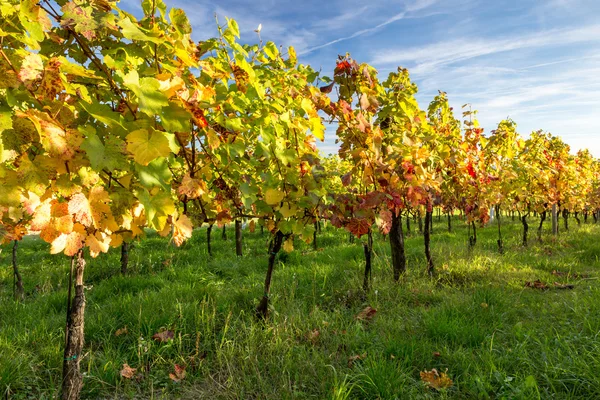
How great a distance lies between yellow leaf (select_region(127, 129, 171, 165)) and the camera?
4.18ft

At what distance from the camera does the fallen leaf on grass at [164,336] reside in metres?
3.42

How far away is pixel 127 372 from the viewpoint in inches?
119

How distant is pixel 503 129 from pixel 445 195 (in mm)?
2134

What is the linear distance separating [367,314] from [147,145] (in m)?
3.48

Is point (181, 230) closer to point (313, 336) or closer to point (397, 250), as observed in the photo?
point (313, 336)

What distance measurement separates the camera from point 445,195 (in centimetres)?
702

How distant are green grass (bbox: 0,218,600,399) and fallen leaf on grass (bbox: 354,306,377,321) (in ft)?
0.33

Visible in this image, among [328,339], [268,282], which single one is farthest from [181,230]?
[328,339]

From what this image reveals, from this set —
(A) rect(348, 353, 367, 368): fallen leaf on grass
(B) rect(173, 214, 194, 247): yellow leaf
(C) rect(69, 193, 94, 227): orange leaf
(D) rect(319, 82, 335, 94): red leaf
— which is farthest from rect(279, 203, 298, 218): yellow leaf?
(C) rect(69, 193, 94, 227): orange leaf

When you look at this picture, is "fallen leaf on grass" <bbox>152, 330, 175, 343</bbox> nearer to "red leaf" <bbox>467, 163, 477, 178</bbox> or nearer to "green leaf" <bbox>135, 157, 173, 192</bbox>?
A: "green leaf" <bbox>135, 157, 173, 192</bbox>

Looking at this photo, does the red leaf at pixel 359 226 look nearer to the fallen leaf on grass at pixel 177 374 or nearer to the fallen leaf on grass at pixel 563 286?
the fallen leaf on grass at pixel 177 374

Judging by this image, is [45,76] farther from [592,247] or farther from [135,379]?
[592,247]

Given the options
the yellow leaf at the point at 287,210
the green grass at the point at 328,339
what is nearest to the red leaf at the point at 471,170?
the green grass at the point at 328,339

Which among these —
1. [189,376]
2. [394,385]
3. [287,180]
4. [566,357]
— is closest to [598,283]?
[566,357]
